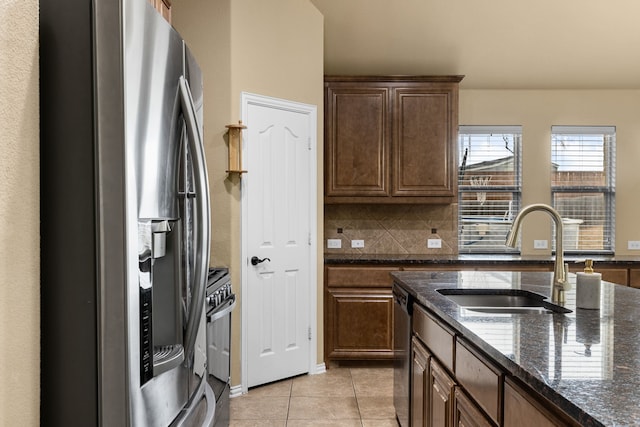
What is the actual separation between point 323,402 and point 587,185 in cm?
366

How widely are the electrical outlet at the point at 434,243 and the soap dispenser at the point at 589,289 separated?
300 cm

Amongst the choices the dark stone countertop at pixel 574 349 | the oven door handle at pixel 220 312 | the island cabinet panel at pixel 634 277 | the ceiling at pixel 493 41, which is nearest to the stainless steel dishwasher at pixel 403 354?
the dark stone countertop at pixel 574 349

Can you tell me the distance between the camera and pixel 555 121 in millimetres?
4949

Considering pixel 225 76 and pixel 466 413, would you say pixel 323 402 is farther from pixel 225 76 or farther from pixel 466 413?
pixel 225 76

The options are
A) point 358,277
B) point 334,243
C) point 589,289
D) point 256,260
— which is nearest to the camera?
point 589,289

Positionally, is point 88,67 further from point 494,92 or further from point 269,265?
point 494,92

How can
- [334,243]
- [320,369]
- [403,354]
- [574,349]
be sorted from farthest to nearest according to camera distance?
[334,243]
[320,369]
[403,354]
[574,349]

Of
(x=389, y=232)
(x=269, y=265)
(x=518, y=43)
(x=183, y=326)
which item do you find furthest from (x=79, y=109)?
(x=518, y=43)

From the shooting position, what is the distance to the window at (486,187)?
4.96 metres

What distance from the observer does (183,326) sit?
4.17 ft

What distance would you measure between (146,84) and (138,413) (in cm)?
76

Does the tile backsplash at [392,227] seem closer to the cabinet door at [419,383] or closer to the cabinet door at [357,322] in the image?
the cabinet door at [357,322]

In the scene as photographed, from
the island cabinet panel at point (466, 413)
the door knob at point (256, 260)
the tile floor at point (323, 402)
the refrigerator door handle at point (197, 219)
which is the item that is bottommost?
the tile floor at point (323, 402)

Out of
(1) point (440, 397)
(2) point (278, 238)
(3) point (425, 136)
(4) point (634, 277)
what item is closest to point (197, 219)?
(1) point (440, 397)
